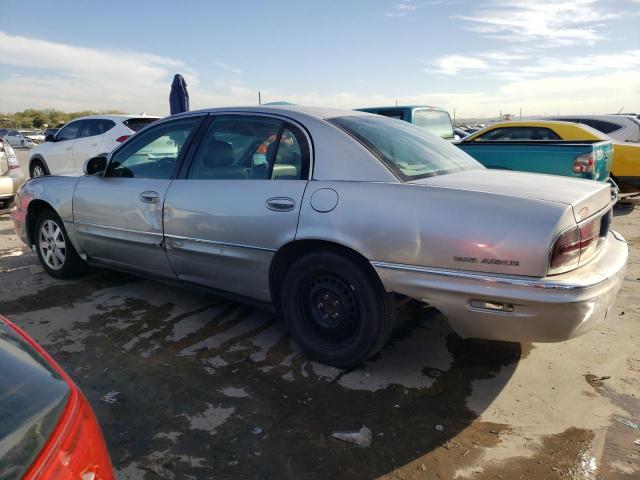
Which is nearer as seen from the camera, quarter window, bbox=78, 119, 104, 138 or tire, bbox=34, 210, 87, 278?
tire, bbox=34, 210, 87, 278

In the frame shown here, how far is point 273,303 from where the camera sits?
3.42 meters

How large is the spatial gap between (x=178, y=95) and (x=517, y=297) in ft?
34.3

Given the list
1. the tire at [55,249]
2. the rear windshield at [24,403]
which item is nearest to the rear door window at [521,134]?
the tire at [55,249]

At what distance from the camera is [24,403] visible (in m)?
1.27

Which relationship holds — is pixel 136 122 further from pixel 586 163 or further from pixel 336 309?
pixel 336 309

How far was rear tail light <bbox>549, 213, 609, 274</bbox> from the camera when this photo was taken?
8.05 feet

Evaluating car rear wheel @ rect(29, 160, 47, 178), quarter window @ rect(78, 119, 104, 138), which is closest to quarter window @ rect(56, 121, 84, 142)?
quarter window @ rect(78, 119, 104, 138)

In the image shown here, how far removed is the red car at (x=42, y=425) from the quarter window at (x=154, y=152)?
2.58 m

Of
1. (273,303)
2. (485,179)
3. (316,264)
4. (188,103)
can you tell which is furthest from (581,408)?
(188,103)

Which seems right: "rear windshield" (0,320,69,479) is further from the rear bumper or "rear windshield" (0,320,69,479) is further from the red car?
the rear bumper

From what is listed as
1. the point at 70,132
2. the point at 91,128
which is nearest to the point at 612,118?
the point at 91,128

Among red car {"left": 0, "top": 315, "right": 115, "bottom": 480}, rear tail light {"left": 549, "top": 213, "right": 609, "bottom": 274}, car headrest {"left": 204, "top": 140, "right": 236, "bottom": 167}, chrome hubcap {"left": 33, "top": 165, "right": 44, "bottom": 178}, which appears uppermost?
car headrest {"left": 204, "top": 140, "right": 236, "bottom": 167}

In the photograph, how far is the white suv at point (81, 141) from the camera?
9.81 m

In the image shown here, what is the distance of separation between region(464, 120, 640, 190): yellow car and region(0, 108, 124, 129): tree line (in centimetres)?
6011
